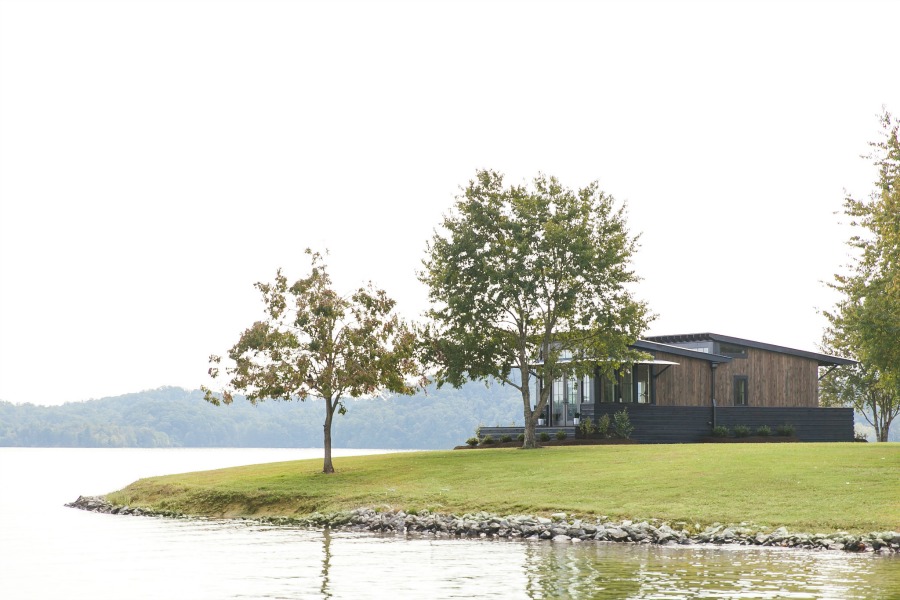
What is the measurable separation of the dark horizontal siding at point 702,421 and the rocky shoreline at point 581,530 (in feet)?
71.4

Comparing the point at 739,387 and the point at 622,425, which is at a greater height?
the point at 739,387

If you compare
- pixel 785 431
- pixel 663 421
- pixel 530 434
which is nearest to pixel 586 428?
pixel 663 421

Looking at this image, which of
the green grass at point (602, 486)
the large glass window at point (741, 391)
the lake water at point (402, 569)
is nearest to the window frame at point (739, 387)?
the large glass window at point (741, 391)

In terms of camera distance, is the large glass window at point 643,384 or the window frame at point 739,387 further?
the window frame at point 739,387

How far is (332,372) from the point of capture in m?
43.0

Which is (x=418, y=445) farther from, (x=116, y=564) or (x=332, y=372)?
(x=116, y=564)

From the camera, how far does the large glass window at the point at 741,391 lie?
196ft

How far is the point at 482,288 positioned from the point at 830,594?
30414 mm

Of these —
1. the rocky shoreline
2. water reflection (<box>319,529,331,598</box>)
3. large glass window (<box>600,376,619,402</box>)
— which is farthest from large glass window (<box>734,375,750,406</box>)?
water reflection (<box>319,529,331,598</box>)

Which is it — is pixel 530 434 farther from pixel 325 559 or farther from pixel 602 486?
pixel 325 559

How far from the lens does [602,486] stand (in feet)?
112

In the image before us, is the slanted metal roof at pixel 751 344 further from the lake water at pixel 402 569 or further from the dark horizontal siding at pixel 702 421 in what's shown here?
the lake water at pixel 402 569

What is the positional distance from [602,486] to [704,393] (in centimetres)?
2615

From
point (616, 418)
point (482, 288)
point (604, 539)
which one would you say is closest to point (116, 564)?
point (604, 539)
